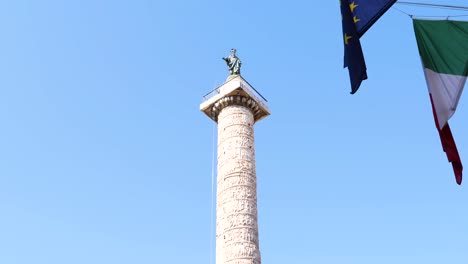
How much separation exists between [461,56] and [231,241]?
8755 millimetres

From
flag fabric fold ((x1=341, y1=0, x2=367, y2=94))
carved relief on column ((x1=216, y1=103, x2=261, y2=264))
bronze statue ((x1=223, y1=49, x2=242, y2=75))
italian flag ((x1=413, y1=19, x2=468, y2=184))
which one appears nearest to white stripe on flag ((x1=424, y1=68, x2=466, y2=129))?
italian flag ((x1=413, y1=19, x2=468, y2=184))

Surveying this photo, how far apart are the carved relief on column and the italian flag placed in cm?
811

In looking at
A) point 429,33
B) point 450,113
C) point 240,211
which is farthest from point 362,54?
point 240,211

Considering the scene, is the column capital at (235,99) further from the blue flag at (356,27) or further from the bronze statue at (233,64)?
the blue flag at (356,27)

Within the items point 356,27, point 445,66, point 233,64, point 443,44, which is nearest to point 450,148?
point 445,66

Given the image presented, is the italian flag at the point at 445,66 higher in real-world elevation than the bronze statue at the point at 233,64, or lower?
lower

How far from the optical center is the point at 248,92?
635 inches

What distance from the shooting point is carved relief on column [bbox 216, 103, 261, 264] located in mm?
13625

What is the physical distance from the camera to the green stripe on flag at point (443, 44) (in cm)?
616

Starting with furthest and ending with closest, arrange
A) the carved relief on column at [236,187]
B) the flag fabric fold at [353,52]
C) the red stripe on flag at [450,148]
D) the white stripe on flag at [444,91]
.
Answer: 1. the carved relief on column at [236,187]
2. the flag fabric fold at [353,52]
3. the red stripe on flag at [450,148]
4. the white stripe on flag at [444,91]

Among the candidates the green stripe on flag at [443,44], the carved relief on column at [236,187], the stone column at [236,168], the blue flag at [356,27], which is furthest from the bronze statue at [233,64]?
the green stripe on flag at [443,44]

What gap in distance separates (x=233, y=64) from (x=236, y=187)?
481 centimetres

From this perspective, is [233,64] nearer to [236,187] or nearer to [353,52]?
[236,187]

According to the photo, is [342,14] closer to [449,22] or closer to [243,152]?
[449,22]
